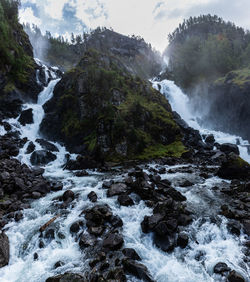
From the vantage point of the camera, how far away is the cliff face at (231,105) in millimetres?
50156

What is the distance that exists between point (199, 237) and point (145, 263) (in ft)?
13.2

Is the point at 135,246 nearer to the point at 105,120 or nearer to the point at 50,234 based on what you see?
the point at 50,234

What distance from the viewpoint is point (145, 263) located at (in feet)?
31.1

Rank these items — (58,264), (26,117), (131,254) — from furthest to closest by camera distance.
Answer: (26,117) < (131,254) < (58,264)

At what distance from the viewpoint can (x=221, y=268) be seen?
8805 mm

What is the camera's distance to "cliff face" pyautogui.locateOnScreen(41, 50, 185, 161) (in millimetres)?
34812

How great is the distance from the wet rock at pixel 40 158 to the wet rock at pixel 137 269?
26.3 meters

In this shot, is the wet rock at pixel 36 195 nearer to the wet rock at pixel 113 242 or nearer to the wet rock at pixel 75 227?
the wet rock at pixel 75 227

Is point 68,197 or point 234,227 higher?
point 68,197

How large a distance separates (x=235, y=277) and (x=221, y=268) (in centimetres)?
74

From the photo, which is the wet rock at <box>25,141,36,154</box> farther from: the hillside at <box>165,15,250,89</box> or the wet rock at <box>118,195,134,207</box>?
the hillside at <box>165,15,250,89</box>

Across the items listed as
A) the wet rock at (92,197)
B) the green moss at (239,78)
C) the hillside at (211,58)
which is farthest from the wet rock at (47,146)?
the hillside at (211,58)

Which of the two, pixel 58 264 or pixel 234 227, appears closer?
pixel 58 264

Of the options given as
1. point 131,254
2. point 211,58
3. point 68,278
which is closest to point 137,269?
point 131,254
